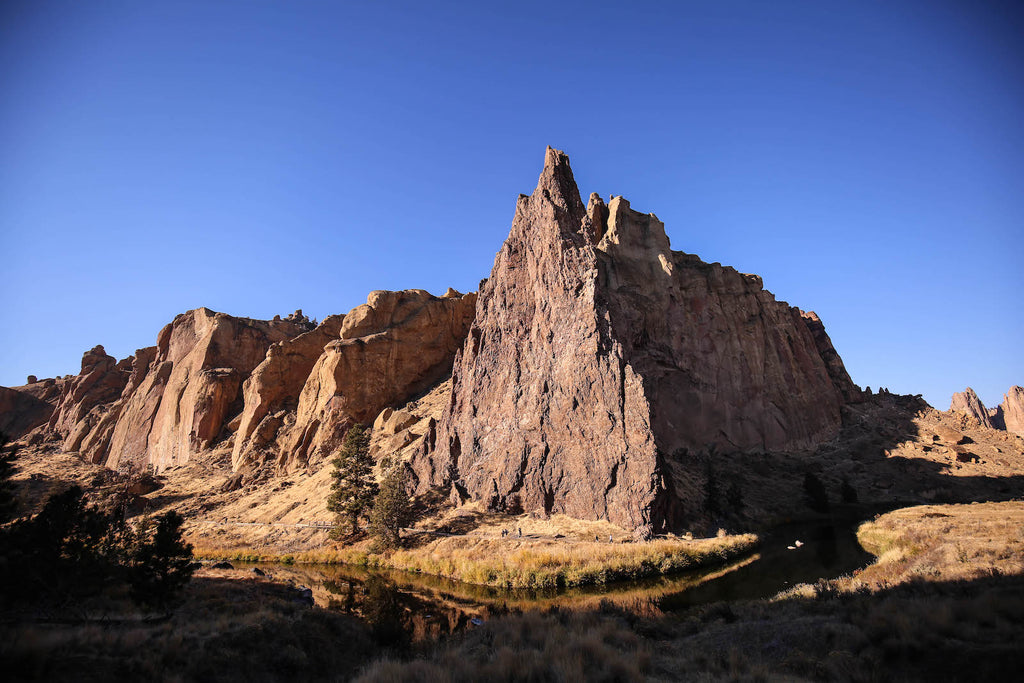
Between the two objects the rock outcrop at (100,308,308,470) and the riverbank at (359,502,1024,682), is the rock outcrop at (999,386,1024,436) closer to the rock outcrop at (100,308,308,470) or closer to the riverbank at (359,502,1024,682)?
the riverbank at (359,502,1024,682)

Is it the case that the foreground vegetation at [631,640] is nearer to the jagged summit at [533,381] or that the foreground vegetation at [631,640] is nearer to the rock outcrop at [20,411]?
the jagged summit at [533,381]

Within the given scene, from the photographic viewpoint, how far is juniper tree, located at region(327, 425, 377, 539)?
41.2 meters

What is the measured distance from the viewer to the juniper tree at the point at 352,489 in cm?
4125

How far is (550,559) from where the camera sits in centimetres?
2986

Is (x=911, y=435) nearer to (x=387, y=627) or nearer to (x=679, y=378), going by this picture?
(x=679, y=378)

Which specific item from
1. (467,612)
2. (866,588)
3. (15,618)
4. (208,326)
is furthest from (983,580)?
(208,326)

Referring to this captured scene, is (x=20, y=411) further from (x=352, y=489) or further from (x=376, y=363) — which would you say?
(x=352, y=489)

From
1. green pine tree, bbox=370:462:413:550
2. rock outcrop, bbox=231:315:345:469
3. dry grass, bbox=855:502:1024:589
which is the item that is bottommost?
dry grass, bbox=855:502:1024:589

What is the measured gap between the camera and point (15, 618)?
1520 centimetres

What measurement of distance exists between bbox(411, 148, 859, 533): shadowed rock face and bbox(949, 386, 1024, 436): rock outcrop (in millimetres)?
65302

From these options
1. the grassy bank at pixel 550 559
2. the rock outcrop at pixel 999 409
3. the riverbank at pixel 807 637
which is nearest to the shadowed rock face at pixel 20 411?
the grassy bank at pixel 550 559

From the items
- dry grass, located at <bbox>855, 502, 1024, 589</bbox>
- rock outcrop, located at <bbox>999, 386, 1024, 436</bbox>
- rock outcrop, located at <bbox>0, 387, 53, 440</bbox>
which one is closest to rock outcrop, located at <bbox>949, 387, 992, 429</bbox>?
rock outcrop, located at <bbox>999, 386, 1024, 436</bbox>

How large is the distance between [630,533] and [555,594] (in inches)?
400

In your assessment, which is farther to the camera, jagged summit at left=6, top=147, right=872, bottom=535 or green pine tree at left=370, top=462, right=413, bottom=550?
jagged summit at left=6, top=147, right=872, bottom=535
